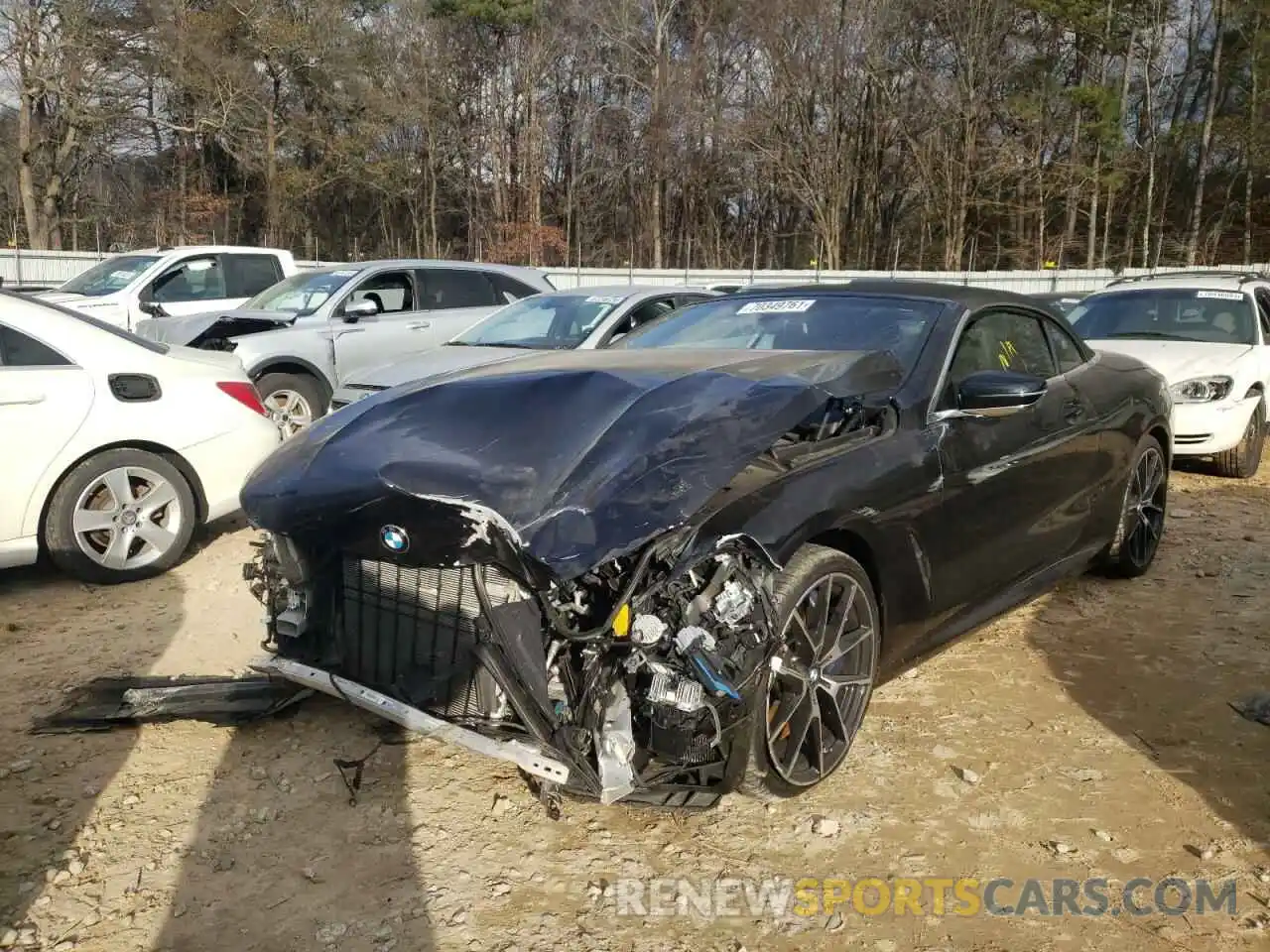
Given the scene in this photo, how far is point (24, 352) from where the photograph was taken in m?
5.00

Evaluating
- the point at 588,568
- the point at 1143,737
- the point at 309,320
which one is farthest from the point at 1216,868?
the point at 309,320

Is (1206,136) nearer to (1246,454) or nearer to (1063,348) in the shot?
(1246,454)

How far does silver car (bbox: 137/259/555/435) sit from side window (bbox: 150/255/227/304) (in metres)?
1.12

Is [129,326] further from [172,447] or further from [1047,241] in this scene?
[1047,241]

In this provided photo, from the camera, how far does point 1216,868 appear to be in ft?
9.04

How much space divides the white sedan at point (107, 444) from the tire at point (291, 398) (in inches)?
120

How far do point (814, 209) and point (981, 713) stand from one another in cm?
3647

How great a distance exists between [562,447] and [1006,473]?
1999mm

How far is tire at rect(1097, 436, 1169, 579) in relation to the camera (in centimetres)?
506

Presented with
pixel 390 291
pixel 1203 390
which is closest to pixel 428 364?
pixel 390 291

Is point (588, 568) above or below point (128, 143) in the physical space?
below

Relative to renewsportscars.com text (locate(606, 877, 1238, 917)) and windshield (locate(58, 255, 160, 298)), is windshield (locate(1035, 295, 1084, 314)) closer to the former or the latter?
renewsportscars.com text (locate(606, 877, 1238, 917))

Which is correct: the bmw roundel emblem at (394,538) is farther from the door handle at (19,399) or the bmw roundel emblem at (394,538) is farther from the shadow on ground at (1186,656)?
the door handle at (19,399)

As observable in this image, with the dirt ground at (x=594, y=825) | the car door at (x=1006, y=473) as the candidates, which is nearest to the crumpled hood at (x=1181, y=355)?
the car door at (x=1006, y=473)
